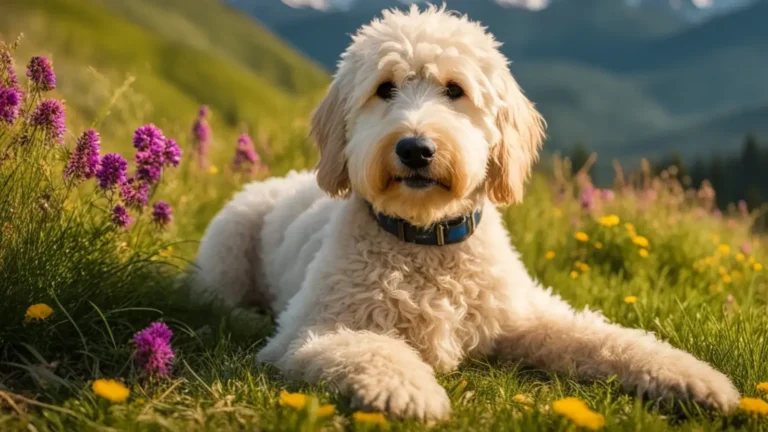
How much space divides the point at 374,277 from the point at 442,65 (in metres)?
1.10

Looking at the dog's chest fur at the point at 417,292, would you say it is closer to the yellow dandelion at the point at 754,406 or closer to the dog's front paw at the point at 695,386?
the dog's front paw at the point at 695,386

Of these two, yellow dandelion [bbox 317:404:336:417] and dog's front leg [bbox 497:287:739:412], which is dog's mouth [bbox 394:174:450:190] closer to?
dog's front leg [bbox 497:287:739:412]

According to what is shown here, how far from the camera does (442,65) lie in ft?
11.5

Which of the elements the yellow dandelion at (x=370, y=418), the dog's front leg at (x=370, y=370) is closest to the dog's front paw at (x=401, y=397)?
the dog's front leg at (x=370, y=370)

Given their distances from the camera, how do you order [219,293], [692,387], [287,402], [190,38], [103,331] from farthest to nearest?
[190,38]
[219,293]
[103,331]
[692,387]
[287,402]

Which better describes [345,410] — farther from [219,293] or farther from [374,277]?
[219,293]

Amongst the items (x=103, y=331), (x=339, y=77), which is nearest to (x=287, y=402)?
(x=103, y=331)

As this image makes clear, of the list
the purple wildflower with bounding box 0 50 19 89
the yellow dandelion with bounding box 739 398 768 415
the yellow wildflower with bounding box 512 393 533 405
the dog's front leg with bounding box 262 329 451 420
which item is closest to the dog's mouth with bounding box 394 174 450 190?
the dog's front leg with bounding box 262 329 451 420

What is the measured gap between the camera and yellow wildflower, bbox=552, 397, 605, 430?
96.4 inches

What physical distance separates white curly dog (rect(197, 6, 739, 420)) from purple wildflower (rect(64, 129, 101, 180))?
1.15m

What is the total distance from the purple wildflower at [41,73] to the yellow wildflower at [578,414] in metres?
2.70

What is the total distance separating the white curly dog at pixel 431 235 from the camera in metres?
3.23

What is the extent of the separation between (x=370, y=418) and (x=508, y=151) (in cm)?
174

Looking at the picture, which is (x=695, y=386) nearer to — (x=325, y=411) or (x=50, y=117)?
(x=325, y=411)
